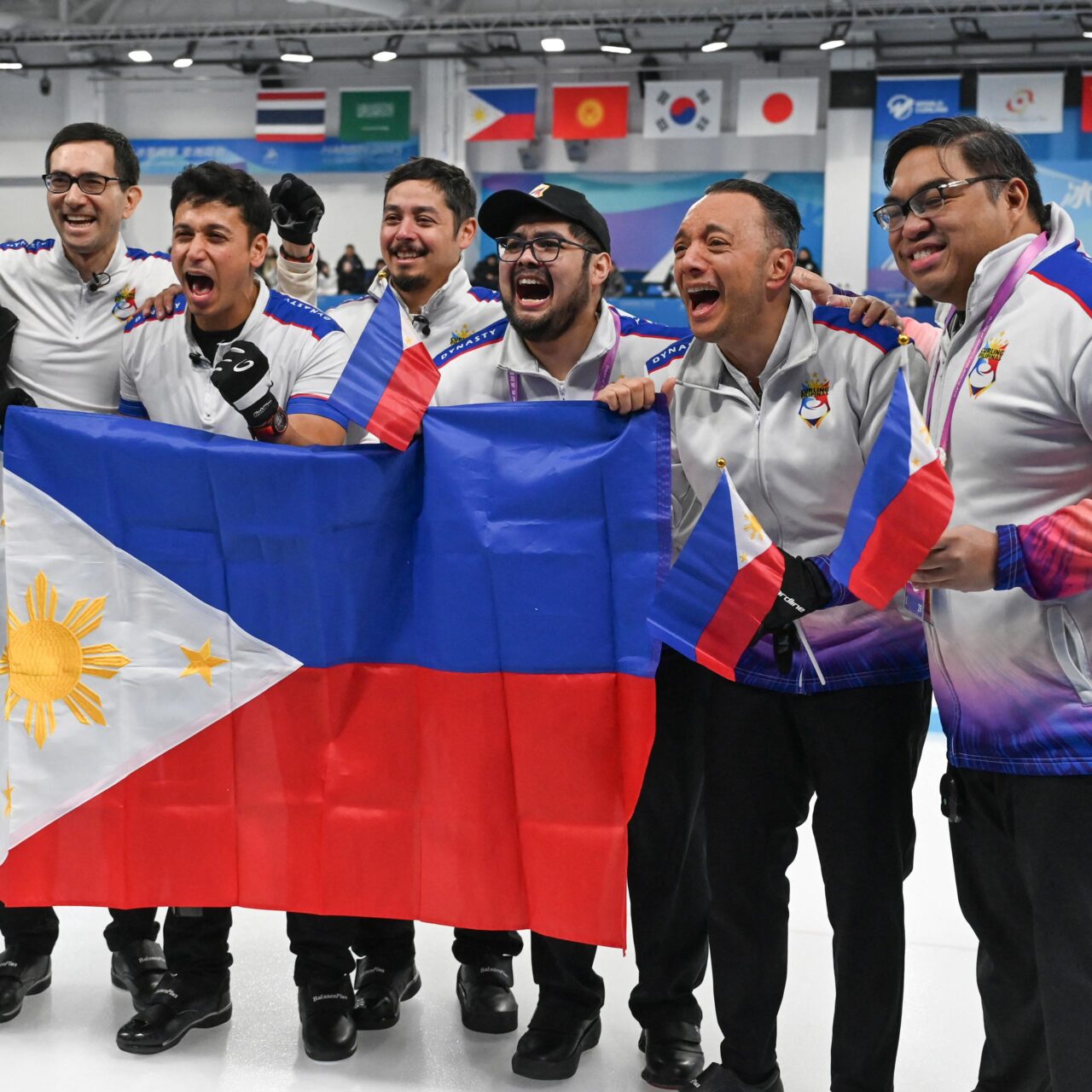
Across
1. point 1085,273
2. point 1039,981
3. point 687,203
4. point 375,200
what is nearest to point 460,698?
point 1039,981

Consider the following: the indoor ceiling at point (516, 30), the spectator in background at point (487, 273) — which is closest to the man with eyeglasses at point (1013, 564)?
the spectator in background at point (487, 273)

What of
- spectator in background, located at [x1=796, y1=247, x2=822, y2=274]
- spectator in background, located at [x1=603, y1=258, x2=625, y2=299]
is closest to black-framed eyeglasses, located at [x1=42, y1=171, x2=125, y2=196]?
spectator in background, located at [x1=603, y1=258, x2=625, y2=299]

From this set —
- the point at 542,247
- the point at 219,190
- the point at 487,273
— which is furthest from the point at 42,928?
the point at 487,273

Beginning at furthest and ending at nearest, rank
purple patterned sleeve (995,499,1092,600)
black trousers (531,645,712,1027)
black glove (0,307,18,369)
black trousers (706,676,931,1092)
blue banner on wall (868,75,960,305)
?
blue banner on wall (868,75,960,305), black glove (0,307,18,369), black trousers (531,645,712,1027), black trousers (706,676,931,1092), purple patterned sleeve (995,499,1092,600)

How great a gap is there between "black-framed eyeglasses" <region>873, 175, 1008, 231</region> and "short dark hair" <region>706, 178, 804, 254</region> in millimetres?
255

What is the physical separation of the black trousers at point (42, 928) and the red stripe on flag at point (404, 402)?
4.62ft

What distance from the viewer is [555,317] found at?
285 centimetres

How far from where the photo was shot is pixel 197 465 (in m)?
2.86

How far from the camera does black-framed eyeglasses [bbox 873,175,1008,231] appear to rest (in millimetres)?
2209

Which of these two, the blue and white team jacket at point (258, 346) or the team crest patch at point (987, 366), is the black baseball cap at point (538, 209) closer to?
the blue and white team jacket at point (258, 346)

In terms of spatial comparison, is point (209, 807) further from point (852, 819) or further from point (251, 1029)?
point (852, 819)

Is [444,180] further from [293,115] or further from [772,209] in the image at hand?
[293,115]

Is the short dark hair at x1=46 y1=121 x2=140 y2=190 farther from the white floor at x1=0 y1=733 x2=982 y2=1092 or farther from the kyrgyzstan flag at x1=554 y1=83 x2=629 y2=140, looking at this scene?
the kyrgyzstan flag at x1=554 y1=83 x2=629 y2=140

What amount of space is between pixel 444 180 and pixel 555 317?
3.44 ft
